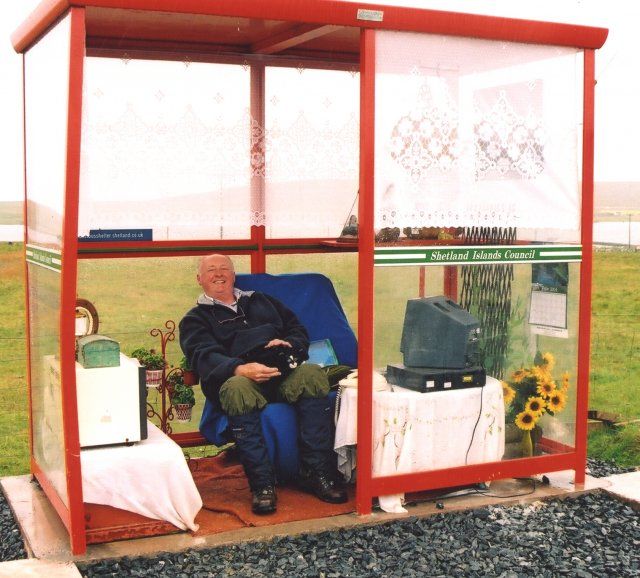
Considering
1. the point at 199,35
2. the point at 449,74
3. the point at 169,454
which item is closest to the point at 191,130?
the point at 199,35

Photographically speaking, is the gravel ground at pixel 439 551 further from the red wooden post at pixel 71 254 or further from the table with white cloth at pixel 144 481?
the red wooden post at pixel 71 254

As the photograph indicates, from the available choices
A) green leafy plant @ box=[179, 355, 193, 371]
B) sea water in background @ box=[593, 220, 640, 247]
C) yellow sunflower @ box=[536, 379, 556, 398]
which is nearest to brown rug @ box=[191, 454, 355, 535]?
green leafy plant @ box=[179, 355, 193, 371]

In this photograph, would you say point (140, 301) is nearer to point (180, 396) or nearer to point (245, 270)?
point (245, 270)

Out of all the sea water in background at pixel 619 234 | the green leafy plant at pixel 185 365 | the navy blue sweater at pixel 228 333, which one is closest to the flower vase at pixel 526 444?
the navy blue sweater at pixel 228 333

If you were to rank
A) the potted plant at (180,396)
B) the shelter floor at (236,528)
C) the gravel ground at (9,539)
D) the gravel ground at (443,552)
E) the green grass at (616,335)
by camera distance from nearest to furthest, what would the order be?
the gravel ground at (443,552) < the shelter floor at (236,528) < the gravel ground at (9,539) < the potted plant at (180,396) < the green grass at (616,335)

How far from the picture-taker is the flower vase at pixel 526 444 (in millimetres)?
5383

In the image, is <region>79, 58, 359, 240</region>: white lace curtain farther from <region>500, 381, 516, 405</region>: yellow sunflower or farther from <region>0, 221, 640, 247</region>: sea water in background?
<region>0, 221, 640, 247</region>: sea water in background

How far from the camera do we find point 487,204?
201 inches

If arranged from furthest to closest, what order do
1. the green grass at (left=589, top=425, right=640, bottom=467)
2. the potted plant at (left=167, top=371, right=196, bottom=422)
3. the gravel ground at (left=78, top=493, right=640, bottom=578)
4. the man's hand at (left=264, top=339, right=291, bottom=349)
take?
the green grass at (left=589, top=425, right=640, bottom=467)
the potted plant at (left=167, top=371, right=196, bottom=422)
the man's hand at (left=264, top=339, right=291, bottom=349)
the gravel ground at (left=78, top=493, right=640, bottom=578)

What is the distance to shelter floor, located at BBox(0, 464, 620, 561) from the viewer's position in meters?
4.42

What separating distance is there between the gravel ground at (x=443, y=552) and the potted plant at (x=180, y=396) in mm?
1298

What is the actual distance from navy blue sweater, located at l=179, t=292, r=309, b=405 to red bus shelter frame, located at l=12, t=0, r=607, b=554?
28.6 inches

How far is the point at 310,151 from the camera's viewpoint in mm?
5672

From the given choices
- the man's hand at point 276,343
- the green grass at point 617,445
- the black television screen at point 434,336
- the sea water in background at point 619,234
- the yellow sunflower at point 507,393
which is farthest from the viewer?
the sea water in background at point 619,234
